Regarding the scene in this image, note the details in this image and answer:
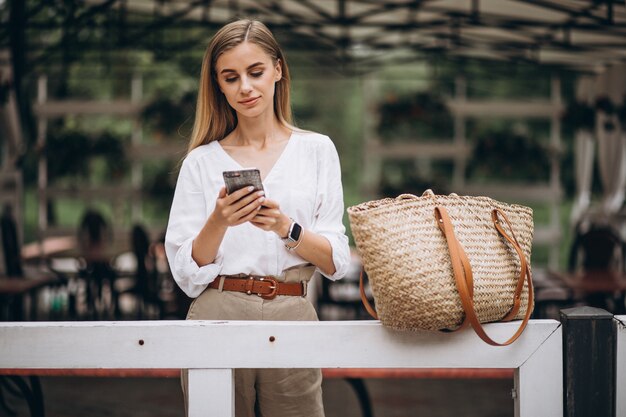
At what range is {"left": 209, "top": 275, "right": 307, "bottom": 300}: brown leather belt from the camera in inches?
80.7

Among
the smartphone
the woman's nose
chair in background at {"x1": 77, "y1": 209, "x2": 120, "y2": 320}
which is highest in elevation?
the woman's nose

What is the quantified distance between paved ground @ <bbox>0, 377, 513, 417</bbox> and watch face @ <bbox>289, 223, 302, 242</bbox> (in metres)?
3.00

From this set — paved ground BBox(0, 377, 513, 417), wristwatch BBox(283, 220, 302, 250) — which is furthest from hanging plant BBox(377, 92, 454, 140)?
wristwatch BBox(283, 220, 302, 250)

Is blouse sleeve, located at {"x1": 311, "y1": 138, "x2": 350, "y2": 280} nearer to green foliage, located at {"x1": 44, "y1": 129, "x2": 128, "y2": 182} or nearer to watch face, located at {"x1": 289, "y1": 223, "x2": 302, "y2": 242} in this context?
watch face, located at {"x1": 289, "y1": 223, "x2": 302, "y2": 242}

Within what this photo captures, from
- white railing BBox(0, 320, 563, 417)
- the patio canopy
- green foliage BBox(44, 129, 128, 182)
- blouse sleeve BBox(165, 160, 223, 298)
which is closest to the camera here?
white railing BBox(0, 320, 563, 417)

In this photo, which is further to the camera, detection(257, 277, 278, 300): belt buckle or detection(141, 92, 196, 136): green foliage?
detection(141, 92, 196, 136): green foliage

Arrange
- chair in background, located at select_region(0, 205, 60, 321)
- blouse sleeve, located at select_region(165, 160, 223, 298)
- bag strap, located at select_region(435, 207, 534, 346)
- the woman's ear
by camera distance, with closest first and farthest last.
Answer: bag strap, located at select_region(435, 207, 534, 346)
blouse sleeve, located at select_region(165, 160, 223, 298)
the woman's ear
chair in background, located at select_region(0, 205, 60, 321)

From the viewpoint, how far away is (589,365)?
6.11 ft

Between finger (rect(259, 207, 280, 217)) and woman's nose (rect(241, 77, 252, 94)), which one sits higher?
woman's nose (rect(241, 77, 252, 94))

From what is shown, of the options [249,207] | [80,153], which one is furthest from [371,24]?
[249,207]

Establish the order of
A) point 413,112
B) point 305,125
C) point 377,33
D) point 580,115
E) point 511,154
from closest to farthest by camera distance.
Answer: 1. point 305,125
2. point 377,33
3. point 580,115
4. point 511,154
5. point 413,112

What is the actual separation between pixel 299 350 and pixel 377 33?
655 centimetres

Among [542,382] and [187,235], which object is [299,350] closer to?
[187,235]

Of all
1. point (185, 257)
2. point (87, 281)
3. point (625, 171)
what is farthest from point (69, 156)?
point (185, 257)
